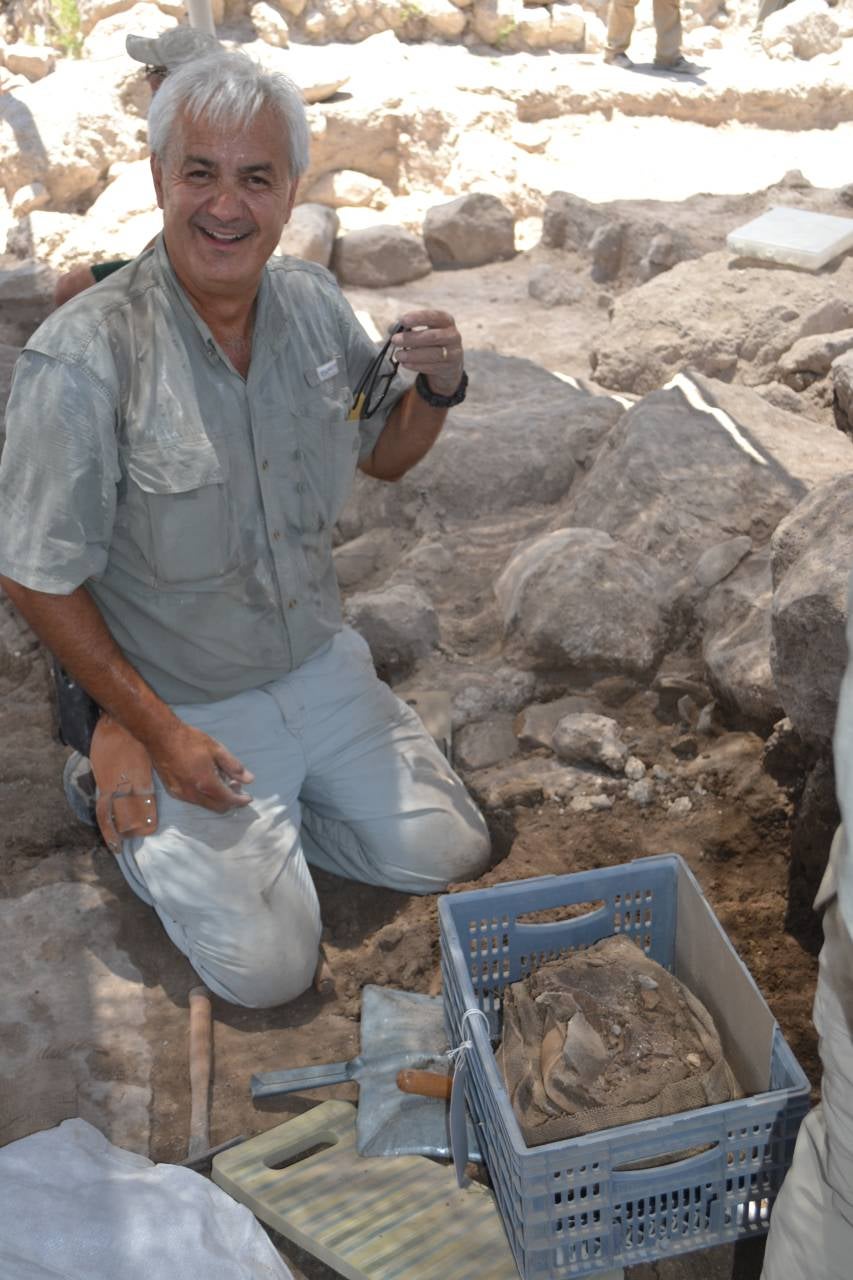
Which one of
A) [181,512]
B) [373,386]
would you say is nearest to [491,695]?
[373,386]

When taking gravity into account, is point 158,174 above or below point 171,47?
below

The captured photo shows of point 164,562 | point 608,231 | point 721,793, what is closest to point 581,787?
point 721,793

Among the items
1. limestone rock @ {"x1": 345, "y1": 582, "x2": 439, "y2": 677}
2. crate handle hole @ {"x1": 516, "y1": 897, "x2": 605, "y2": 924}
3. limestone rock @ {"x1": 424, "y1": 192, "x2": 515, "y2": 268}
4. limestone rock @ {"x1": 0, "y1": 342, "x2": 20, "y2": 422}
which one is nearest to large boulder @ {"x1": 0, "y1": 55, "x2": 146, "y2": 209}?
limestone rock @ {"x1": 424, "y1": 192, "x2": 515, "y2": 268}

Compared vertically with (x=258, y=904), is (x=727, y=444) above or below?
above

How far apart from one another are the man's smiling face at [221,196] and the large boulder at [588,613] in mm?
1498

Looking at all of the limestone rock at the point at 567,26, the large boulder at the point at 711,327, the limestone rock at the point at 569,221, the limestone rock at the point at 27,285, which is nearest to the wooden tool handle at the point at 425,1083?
the large boulder at the point at 711,327

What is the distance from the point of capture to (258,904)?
118 inches

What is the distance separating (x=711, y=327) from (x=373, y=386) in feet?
9.72

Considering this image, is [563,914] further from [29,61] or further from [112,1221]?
[29,61]

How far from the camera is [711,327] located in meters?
5.76

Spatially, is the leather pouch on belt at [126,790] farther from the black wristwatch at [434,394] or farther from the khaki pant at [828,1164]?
the khaki pant at [828,1164]

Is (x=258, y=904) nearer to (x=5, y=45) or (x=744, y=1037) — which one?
(x=744, y=1037)

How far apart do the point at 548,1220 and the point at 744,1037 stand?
21.0 inches

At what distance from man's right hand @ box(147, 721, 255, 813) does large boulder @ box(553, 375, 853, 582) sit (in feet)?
5.82
